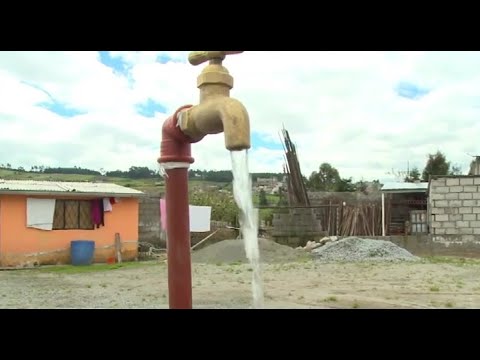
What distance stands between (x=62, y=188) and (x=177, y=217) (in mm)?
10959

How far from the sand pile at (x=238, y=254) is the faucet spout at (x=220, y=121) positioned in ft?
33.6

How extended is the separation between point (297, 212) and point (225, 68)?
42.8ft

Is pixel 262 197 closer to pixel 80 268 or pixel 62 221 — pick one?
pixel 62 221

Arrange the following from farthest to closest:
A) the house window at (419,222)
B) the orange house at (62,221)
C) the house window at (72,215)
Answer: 1. the house window at (419,222)
2. the house window at (72,215)
3. the orange house at (62,221)

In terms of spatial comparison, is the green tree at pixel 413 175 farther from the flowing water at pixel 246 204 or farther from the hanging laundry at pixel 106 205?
the flowing water at pixel 246 204

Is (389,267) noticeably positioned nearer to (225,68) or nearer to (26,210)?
(26,210)

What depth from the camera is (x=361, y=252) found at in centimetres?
1241

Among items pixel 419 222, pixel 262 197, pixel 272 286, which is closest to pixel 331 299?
pixel 272 286

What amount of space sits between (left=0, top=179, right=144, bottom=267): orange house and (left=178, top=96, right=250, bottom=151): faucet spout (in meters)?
10.3

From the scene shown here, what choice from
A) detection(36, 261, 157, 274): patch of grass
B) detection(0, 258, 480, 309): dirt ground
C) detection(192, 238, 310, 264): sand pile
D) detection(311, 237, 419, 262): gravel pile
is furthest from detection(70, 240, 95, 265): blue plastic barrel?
detection(311, 237, 419, 262): gravel pile

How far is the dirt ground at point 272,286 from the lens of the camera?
243 inches

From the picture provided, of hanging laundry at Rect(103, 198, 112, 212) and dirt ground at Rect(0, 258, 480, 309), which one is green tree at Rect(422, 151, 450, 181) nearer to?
dirt ground at Rect(0, 258, 480, 309)

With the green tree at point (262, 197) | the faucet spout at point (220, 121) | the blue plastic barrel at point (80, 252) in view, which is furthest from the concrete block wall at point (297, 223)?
the faucet spout at point (220, 121)
